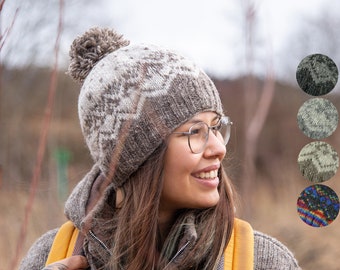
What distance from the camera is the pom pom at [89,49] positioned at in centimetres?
201

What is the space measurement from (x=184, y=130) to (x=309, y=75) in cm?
49

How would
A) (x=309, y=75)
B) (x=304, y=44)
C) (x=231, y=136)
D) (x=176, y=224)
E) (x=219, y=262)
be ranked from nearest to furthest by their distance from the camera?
(x=309, y=75) < (x=219, y=262) < (x=176, y=224) < (x=231, y=136) < (x=304, y=44)

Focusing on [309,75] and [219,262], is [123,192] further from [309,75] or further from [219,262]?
[309,75]

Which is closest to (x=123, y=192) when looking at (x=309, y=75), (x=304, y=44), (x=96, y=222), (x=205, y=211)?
(x=96, y=222)

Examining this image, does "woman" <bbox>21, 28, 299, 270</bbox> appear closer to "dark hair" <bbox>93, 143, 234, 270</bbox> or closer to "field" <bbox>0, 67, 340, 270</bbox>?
"dark hair" <bbox>93, 143, 234, 270</bbox>

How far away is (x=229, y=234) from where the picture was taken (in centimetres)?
176

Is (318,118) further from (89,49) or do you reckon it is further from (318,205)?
(89,49)

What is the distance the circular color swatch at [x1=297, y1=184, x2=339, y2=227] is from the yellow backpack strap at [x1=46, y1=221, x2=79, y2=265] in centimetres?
77

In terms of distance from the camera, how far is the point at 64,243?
6.35ft

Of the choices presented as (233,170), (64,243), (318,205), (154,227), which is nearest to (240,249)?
(154,227)

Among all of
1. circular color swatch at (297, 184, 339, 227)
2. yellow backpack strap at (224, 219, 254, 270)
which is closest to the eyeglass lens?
yellow backpack strap at (224, 219, 254, 270)

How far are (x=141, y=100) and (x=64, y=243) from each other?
48 cm

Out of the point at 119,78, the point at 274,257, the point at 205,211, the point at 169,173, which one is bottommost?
the point at 274,257

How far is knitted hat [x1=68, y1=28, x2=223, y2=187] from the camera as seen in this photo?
177 cm
